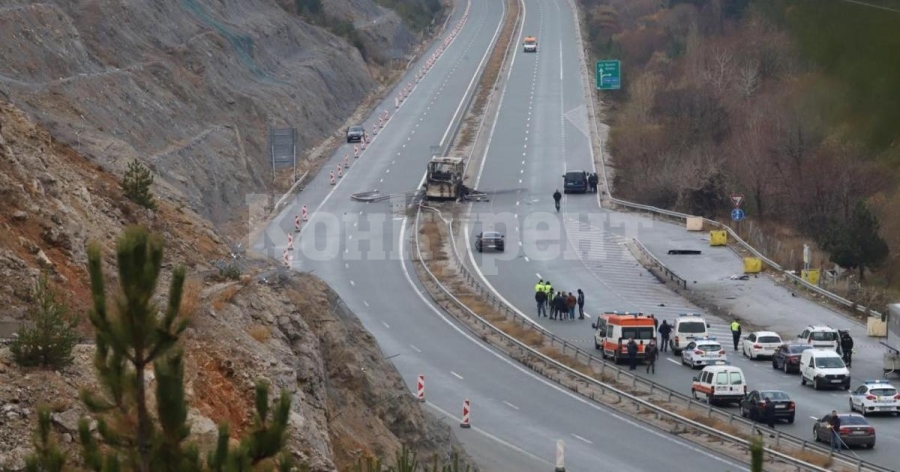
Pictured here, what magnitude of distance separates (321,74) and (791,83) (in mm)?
Result: 30239

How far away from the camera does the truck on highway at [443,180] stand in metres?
66.2

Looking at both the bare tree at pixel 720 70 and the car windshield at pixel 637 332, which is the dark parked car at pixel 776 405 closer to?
the car windshield at pixel 637 332

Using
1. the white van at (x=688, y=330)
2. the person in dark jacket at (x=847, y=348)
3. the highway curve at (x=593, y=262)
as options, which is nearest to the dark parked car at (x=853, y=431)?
the highway curve at (x=593, y=262)

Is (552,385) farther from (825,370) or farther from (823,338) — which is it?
(823,338)

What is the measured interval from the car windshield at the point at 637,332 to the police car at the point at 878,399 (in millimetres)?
7433

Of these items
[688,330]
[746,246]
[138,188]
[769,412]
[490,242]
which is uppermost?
[138,188]

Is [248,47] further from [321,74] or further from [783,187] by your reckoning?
[783,187]

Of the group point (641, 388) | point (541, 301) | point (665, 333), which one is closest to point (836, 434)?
point (641, 388)

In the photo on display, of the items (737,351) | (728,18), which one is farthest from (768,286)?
(728,18)

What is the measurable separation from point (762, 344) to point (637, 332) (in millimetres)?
3864

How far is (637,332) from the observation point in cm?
3962

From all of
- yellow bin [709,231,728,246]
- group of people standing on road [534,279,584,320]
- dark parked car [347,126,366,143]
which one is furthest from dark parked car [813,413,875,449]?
dark parked car [347,126,366,143]

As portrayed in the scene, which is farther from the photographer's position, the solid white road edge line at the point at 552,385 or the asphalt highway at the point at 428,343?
the asphalt highway at the point at 428,343

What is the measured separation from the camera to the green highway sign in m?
→ 80.9
